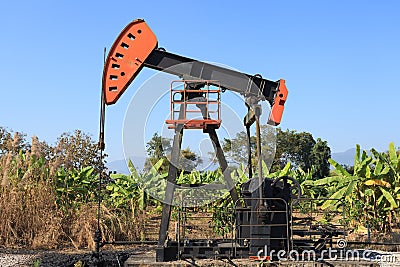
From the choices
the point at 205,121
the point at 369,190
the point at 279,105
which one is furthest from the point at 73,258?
the point at 369,190

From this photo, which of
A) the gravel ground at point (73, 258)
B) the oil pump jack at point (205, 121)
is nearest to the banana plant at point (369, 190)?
the gravel ground at point (73, 258)

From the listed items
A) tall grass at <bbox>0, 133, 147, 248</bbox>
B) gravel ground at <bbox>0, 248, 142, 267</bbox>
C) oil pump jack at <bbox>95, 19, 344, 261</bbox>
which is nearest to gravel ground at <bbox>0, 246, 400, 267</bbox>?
gravel ground at <bbox>0, 248, 142, 267</bbox>

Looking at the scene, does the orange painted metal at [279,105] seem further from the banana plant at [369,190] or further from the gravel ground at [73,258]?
the banana plant at [369,190]

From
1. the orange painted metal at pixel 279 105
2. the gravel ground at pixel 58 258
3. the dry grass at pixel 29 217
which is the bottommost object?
the gravel ground at pixel 58 258

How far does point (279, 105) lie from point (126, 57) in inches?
108

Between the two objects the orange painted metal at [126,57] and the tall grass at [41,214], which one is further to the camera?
the tall grass at [41,214]

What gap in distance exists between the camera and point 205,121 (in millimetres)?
8453

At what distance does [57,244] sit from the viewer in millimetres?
11281

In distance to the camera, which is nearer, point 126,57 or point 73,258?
point 126,57

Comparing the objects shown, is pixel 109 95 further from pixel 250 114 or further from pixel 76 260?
pixel 76 260

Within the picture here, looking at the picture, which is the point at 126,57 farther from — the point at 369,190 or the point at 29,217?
the point at 369,190

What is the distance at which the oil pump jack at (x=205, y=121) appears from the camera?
824 centimetres

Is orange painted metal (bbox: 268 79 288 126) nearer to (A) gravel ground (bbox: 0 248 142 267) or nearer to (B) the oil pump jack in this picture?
(B) the oil pump jack

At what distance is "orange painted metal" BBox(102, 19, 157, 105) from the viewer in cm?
843
